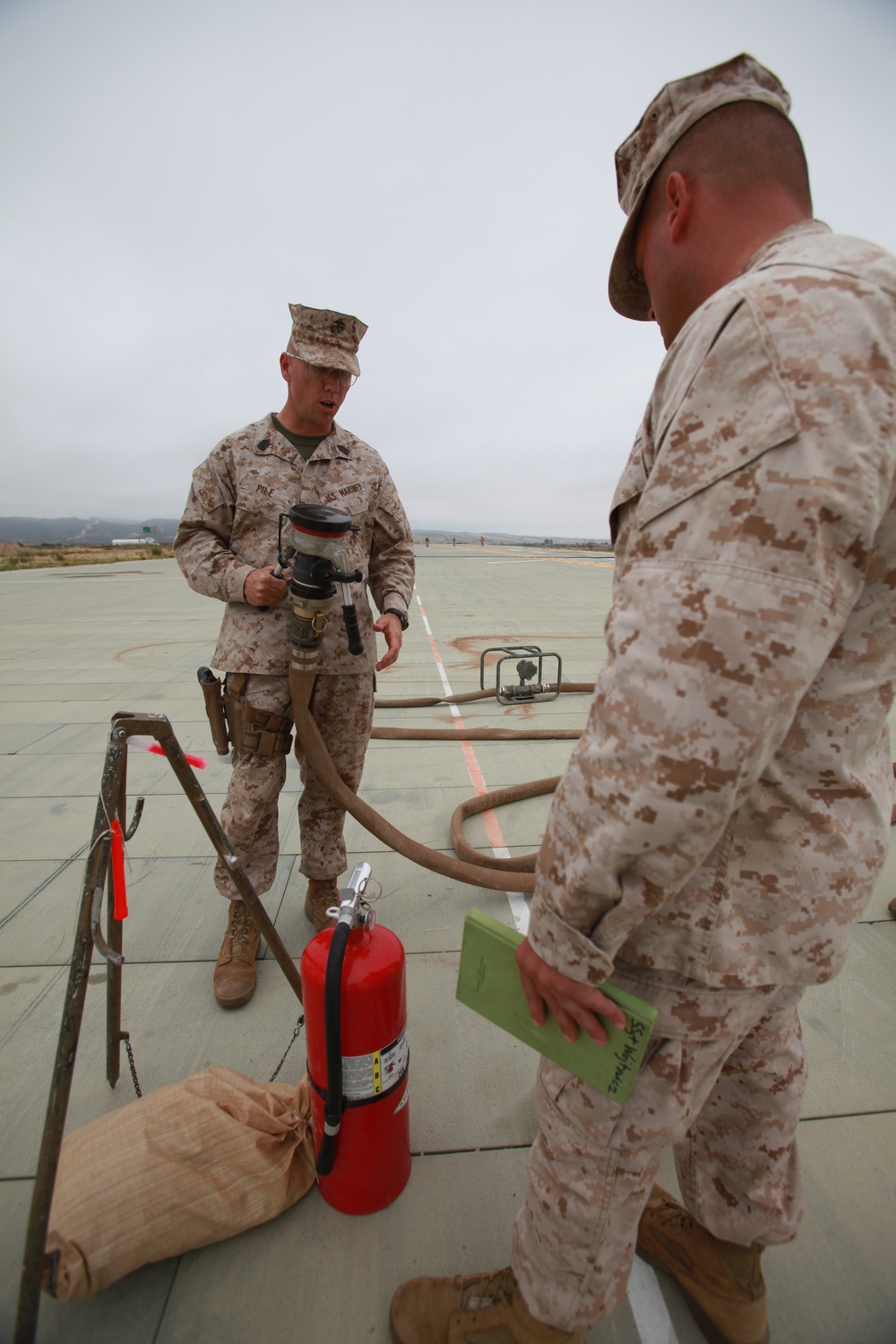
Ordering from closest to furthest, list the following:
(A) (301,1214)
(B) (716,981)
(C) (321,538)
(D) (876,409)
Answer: (D) (876,409) → (B) (716,981) → (A) (301,1214) → (C) (321,538)

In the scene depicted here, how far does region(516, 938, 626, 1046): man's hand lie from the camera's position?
0.98 meters

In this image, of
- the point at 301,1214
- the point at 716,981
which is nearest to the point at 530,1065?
the point at 301,1214

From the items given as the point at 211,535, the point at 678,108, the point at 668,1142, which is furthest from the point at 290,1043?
the point at 678,108

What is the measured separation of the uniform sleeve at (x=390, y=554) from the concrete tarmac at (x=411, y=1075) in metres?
1.43

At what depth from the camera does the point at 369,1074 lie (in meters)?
1.47

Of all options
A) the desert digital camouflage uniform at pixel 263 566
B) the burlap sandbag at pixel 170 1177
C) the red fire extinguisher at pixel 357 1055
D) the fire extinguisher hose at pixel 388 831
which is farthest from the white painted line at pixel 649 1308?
the desert digital camouflage uniform at pixel 263 566

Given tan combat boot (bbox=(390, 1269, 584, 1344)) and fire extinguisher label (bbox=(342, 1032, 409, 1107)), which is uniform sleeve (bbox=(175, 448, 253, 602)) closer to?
fire extinguisher label (bbox=(342, 1032, 409, 1107))

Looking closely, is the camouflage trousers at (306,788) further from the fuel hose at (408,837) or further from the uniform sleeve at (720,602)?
the uniform sleeve at (720,602)

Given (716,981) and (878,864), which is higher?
(878,864)

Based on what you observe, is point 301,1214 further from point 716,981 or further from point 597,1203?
point 716,981

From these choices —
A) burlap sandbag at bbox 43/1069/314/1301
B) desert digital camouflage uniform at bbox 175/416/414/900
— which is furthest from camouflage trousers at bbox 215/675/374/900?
burlap sandbag at bbox 43/1069/314/1301

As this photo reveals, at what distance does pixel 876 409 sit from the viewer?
0.75m

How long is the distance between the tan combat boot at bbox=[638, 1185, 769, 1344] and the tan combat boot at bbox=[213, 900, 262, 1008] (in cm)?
148

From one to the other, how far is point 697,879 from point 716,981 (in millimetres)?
166
